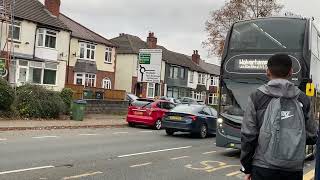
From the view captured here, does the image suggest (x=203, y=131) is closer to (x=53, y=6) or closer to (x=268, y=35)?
(x=268, y=35)

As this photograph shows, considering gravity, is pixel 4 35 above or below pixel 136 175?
above

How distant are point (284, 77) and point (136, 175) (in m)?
6.20

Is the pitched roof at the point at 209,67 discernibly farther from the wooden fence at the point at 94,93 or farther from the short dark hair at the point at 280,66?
the short dark hair at the point at 280,66

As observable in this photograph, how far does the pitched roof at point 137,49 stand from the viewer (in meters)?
61.0

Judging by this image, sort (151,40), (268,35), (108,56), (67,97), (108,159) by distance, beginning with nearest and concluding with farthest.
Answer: (108,159) < (268,35) < (67,97) < (108,56) < (151,40)

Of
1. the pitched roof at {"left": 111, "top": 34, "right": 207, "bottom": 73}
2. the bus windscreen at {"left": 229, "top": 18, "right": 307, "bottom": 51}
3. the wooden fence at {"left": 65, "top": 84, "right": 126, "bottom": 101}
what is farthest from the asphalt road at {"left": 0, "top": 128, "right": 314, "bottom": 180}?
the pitched roof at {"left": 111, "top": 34, "right": 207, "bottom": 73}

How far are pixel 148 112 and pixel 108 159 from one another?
12325mm

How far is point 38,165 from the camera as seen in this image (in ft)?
→ 35.2

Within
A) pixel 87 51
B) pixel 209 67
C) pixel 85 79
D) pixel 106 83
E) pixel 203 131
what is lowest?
pixel 203 131

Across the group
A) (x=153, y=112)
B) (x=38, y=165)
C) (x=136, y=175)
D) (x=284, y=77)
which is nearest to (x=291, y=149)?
(x=284, y=77)

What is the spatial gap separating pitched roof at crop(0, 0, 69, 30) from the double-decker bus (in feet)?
88.5

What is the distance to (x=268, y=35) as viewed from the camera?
14.2m

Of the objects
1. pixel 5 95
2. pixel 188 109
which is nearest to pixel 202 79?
pixel 188 109

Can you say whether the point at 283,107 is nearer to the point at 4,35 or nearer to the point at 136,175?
the point at 136,175
